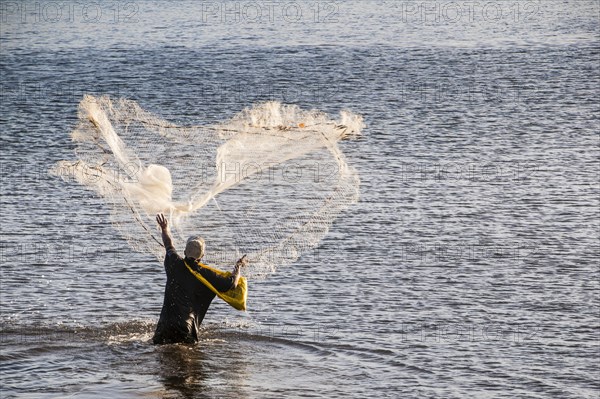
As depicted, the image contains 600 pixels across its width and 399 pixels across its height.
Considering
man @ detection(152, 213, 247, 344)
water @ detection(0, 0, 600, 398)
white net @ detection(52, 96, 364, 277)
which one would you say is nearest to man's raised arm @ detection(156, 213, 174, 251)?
man @ detection(152, 213, 247, 344)

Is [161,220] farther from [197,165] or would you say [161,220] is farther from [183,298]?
[197,165]

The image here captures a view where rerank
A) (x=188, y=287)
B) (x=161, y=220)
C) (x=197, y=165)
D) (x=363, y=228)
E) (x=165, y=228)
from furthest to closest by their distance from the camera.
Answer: (x=363, y=228) → (x=197, y=165) → (x=188, y=287) → (x=165, y=228) → (x=161, y=220)

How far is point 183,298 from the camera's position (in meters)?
17.0

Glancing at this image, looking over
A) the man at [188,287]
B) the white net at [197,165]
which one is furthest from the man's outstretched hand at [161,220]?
the white net at [197,165]

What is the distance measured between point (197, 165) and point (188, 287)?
10.9 feet

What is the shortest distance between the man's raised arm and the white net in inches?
31.7

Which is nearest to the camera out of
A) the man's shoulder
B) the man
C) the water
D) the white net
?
the man

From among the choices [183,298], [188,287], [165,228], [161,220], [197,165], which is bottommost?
[183,298]

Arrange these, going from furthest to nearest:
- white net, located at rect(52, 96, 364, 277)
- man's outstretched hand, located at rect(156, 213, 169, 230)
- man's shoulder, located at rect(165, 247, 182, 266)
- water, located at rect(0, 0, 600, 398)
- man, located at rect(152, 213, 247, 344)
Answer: white net, located at rect(52, 96, 364, 277) → water, located at rect(0, 0, 600, 398) → man's shoulder, located at rect(165, 247, 182, 266) → man, located at rect(152, 213, 247, 344) → man's outstretched hand, located at rect(156, 213, 169, 230)

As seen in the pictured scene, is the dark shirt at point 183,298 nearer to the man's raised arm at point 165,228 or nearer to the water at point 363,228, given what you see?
the man's raised arm at point 165,228

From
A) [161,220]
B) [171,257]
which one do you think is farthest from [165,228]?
[171,257]

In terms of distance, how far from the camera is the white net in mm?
17344

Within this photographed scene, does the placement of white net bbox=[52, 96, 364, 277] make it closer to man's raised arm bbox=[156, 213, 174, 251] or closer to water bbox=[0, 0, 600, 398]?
man's raised arm bbox=[156, 213, 174, 251]

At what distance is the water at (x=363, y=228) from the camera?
56.3 ft
